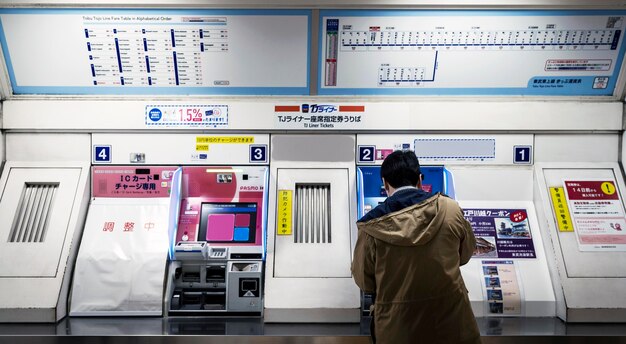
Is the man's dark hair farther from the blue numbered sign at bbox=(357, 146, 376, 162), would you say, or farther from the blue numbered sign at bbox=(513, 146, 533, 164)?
the blue numbered sign at bbox=(513, 146, 533, 164)

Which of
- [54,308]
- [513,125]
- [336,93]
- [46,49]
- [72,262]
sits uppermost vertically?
[46,49]

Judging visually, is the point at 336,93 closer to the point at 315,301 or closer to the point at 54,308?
the point at 315,301

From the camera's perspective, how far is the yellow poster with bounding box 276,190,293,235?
2.72 metres

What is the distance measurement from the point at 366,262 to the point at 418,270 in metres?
0.23

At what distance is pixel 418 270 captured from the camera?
5.69 feet

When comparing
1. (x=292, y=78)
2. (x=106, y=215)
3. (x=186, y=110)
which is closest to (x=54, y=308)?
(x=106, y=215)

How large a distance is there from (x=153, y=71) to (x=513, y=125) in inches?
94.4

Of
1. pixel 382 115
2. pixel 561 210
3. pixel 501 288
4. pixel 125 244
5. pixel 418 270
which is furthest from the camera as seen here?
pixel 382 115

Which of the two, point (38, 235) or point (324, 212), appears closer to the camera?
point (38, 235)

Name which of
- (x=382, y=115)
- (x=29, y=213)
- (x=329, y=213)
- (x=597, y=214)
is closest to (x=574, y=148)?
(x=597, y=214)

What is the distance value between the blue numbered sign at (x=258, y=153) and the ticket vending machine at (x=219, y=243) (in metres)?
0.06

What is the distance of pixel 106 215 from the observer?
278 cm

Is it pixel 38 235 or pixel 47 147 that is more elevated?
pixel 47 147

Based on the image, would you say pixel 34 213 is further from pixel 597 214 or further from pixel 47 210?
pixel 597 214
